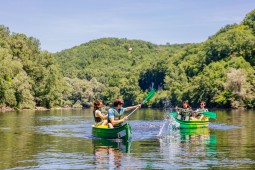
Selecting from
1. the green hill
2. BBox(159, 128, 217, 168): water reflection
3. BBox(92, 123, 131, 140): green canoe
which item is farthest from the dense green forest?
BBox(159, 128, 217, 168): water reflection

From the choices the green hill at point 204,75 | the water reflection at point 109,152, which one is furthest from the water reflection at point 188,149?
the green hill at point 204,75

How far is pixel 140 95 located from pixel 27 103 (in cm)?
7873

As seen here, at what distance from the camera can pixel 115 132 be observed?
86.9 feet

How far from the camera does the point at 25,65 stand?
103438 millimetres

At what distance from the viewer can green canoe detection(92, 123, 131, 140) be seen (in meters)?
26.0

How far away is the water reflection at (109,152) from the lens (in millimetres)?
18328

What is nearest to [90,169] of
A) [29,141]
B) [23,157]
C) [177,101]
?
[23,157]

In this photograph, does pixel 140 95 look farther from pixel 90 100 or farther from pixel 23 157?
pixel 23 157

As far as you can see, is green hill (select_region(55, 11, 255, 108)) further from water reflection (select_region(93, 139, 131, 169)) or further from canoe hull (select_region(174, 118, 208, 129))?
water reflection (select_region(93, 139, 131, 169))

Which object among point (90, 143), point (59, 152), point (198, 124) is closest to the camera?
point (59, 152)

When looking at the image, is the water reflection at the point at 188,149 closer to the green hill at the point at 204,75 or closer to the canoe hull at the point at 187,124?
the canoe hull at the point at 187,124

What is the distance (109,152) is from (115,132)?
4.59 metres

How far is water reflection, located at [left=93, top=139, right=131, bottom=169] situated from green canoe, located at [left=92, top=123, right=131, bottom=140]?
31 centimetres

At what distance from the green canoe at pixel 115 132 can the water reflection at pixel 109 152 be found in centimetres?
31
